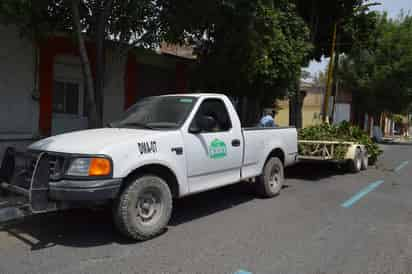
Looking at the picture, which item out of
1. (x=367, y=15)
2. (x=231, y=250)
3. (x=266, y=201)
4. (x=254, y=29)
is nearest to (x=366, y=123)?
(x=367, y=15)

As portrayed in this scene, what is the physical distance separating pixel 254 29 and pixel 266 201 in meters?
5.69

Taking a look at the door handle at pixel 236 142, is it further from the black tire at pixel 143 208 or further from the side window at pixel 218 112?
the black tire at pixel 143 208

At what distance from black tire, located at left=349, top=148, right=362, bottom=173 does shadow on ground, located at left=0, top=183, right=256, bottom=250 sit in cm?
481

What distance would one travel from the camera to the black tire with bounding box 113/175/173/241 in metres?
4.55

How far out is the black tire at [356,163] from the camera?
10688 mm

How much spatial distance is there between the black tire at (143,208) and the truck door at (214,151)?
0.57 metres

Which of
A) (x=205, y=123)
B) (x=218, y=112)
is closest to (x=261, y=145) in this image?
(x=218, y=112)

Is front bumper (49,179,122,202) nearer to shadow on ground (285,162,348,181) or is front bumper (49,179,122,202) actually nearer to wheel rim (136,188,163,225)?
wheel rim (136,188,163,225)

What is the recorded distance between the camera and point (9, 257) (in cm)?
422

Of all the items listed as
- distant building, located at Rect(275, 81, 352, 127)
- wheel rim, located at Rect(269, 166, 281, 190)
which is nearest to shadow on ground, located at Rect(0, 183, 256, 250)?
wheel rim, located at Rect(269, 166, 281, 190)

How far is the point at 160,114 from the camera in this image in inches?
226

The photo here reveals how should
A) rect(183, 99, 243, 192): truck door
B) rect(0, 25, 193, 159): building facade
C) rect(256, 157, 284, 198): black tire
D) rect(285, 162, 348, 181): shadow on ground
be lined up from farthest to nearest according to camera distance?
1. rect(285, 162, 348, 181): shadow on ground
2. rect(0, 25, 193, 159): building facade
3. rect(256, 157, 284, 198): black tire
4. rect(183, 99, 243, 192): truck door

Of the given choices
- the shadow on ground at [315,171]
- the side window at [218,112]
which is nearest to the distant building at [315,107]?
the shadow on ground at [315,171]

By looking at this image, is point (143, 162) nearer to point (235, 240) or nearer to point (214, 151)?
point (214, 151)
